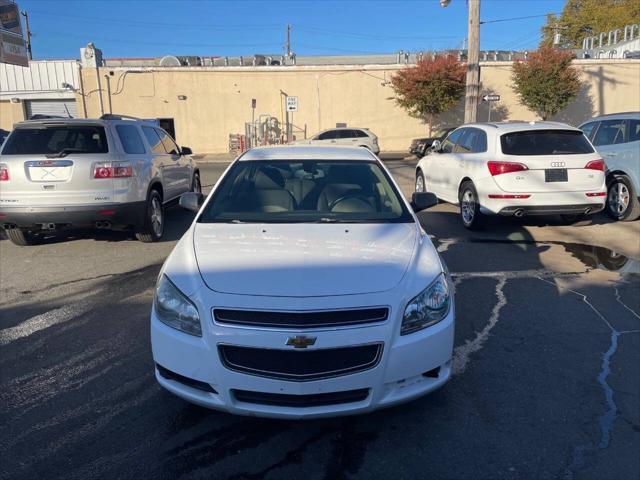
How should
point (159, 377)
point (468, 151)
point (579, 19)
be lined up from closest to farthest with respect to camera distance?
point (159, 377) → point (468, 151) → point (579, 19)

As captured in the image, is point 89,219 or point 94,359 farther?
point 89,219

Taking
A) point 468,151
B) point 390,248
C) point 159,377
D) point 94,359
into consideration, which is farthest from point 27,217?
point 468,151

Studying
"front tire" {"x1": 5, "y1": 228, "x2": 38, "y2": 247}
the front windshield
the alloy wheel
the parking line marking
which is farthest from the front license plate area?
"front tire" {"x1": 5, "y1": 228, "x2": 38, "y2": 247}

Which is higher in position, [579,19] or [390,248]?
[579,19]

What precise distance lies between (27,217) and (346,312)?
5571 mm

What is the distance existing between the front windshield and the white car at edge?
3716 mm

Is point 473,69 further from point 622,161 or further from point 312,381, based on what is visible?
point 312,381

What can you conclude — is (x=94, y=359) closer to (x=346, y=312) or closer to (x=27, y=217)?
(x=346, y=312)

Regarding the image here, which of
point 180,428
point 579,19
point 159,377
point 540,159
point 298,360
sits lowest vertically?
point 180,428

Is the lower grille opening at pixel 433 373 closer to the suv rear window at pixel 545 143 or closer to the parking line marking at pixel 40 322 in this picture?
the parking line marking at pixel 40 322

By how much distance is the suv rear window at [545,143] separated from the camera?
7805 millimetres

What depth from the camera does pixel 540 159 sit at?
7.66m

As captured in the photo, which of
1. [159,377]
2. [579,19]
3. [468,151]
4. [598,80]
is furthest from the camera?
[579,19]

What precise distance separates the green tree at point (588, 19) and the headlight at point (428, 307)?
2455 inches
